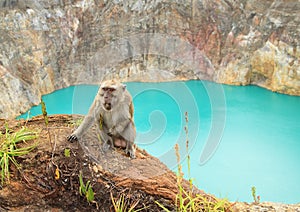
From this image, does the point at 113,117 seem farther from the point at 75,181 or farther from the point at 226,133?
the point at 226,133

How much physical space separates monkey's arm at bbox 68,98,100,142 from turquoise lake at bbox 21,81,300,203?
1.25 meters

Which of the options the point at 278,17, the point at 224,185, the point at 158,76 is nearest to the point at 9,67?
the point at 158,76

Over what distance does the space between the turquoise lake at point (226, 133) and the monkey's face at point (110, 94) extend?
134cm

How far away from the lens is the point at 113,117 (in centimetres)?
305

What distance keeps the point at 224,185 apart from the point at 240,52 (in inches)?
560

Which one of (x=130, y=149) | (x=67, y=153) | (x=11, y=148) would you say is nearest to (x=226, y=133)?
(x=130, y=149)

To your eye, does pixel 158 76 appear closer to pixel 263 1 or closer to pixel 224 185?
pixel 263 1

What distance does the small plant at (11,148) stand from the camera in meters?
2.33

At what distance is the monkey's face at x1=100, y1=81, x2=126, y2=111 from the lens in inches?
115

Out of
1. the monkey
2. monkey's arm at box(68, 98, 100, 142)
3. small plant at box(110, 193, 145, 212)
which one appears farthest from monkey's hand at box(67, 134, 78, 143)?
small plant at box(110, 193, 145, 212)

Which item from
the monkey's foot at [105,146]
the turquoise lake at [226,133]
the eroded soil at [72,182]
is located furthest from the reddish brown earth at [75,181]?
the turquoise lake at [226,133]

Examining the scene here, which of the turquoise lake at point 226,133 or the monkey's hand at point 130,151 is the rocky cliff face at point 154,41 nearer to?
the turquoise lake at point 226,133

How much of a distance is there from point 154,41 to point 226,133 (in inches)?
420

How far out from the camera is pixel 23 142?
263cm
